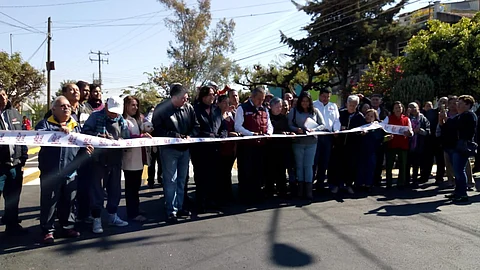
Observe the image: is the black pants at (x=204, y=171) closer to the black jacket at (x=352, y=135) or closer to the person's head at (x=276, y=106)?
the person's head at (x=276, y=106)

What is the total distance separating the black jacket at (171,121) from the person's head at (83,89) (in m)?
1.41

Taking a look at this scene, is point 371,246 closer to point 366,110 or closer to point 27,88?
point 366,110

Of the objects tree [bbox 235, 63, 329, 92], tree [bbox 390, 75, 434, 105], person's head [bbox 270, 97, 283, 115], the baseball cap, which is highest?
tree [bbox 235, 63, 329, 92]

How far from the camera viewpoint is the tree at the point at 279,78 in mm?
32156

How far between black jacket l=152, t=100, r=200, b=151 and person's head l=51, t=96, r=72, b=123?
47.2 inches

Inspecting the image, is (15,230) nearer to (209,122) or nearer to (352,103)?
(209,122)

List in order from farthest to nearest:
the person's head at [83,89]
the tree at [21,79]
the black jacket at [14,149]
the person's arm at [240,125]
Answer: the tree at [21,79]
the person's arm at [240,125]
the person's head at [83,89]
the black jacket at [14,149]

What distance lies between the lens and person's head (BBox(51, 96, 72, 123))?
461 cm

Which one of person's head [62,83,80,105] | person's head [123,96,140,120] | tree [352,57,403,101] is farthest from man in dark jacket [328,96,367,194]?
tree [352,57,403,101]

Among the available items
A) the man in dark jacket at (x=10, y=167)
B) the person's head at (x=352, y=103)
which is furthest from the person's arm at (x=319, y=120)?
the man in dark jacket at (x=10, y=167)

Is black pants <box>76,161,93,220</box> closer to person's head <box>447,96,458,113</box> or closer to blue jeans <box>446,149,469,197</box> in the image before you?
blue jeans <box>446,149,469,197</box>

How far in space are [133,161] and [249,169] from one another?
1.97 m

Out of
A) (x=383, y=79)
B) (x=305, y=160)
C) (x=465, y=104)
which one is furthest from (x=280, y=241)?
(x=383, y=79)

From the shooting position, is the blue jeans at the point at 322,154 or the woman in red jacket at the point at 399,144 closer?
the blue jeans at the point at 322,154
